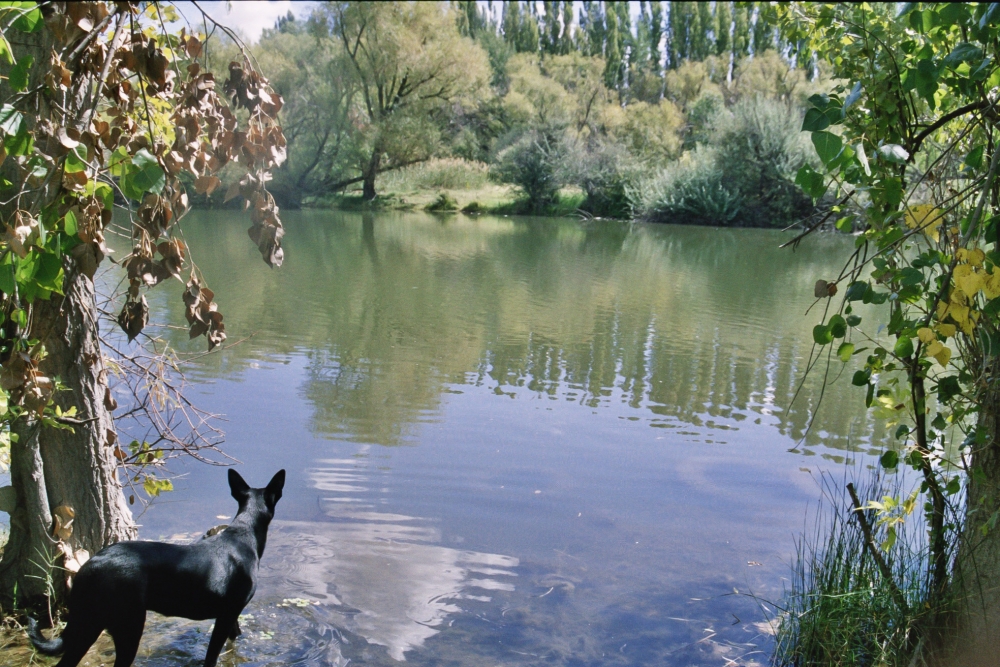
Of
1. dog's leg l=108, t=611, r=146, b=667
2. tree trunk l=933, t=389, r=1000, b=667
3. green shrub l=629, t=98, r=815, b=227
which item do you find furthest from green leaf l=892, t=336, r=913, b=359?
Result: green shrub l=629, t=98, r=815, b=227

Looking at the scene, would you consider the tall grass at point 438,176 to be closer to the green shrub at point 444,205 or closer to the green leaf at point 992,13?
the green shrub at point 444,205

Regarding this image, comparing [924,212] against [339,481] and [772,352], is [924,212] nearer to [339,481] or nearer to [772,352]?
[339,481]

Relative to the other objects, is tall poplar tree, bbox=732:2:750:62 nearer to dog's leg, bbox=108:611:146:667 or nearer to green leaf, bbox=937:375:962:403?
green leaf, bbox=937:375:962:403

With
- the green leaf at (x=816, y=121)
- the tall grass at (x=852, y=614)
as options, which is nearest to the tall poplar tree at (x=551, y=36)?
the tall grass at (x=852, y=614)

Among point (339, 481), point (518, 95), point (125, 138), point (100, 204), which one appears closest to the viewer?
point (100, 204)

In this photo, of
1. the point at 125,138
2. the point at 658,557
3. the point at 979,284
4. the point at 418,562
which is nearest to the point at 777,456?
the point at 658,557

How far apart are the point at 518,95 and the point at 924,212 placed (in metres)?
45.3

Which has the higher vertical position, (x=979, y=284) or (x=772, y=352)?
(x=979, y=284)

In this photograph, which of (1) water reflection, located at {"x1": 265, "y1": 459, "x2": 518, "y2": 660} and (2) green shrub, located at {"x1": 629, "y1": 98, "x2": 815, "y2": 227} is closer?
(1) water reflection, located at {"x1": 265, "y1": 459, "x2": 518, "y2": 660}

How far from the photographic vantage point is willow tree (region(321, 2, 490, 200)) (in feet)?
112

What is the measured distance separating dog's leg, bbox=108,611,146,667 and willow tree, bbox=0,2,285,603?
71cm

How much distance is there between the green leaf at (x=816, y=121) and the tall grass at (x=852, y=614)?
7.23ft

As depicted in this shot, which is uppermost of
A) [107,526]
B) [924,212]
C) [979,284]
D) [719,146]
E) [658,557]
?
[719,146]

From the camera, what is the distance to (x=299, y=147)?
40.9 meters
